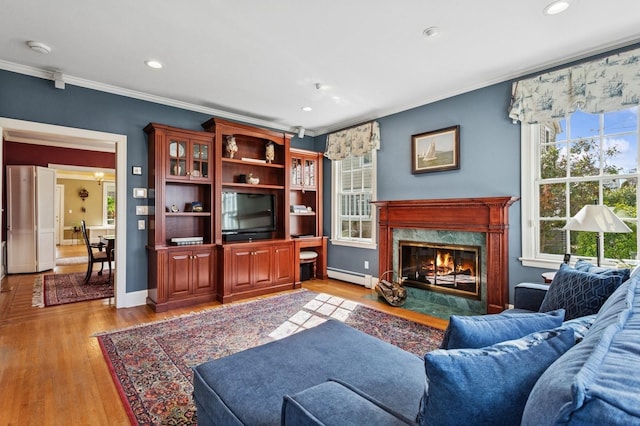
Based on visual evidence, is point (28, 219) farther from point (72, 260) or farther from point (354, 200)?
point (354, 200)

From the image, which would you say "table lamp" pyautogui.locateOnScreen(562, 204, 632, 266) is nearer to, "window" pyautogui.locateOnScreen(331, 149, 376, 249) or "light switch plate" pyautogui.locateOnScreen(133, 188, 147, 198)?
"window" pyautogui.locateOnScreen(331, 149, 376, 249)

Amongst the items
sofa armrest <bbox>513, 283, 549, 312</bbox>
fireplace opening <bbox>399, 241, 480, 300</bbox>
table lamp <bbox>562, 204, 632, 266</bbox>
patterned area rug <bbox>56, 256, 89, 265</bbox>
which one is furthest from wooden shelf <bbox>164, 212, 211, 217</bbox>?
Answer: patterned area rug <bbox>56, 256, 89, 265</bbox>

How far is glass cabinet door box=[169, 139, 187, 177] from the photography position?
408 cm

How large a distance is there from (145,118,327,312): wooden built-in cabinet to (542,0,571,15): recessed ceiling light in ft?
11.5

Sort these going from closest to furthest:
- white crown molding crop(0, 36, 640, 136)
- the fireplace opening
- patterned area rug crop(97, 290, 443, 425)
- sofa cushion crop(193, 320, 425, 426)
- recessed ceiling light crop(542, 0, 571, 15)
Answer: sofa cushion crop(193, 320, 425, 426) → patterned area rug crop(97, 290, 443, 425) → recessed ceiling light crop(542, 0, 571, 15) → white crown molding crop(0, 36, 640, 136) → the fireplace opening

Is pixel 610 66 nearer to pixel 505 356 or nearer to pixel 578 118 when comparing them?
pixel 578 118

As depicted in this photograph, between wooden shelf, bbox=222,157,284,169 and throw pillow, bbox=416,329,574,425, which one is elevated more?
wooden shelf, bbox=222,157,284,169

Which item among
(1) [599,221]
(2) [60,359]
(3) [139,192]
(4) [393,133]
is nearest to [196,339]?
(2) [60,359]

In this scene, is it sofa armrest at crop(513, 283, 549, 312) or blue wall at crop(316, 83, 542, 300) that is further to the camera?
blue wall at crop(316, 83, 542, 300)

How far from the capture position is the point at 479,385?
0.75m

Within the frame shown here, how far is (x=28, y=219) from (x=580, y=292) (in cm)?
826

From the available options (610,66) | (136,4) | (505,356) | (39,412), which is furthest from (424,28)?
(39,412)

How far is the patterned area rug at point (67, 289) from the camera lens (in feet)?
14.1

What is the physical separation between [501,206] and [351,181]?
2516mm
